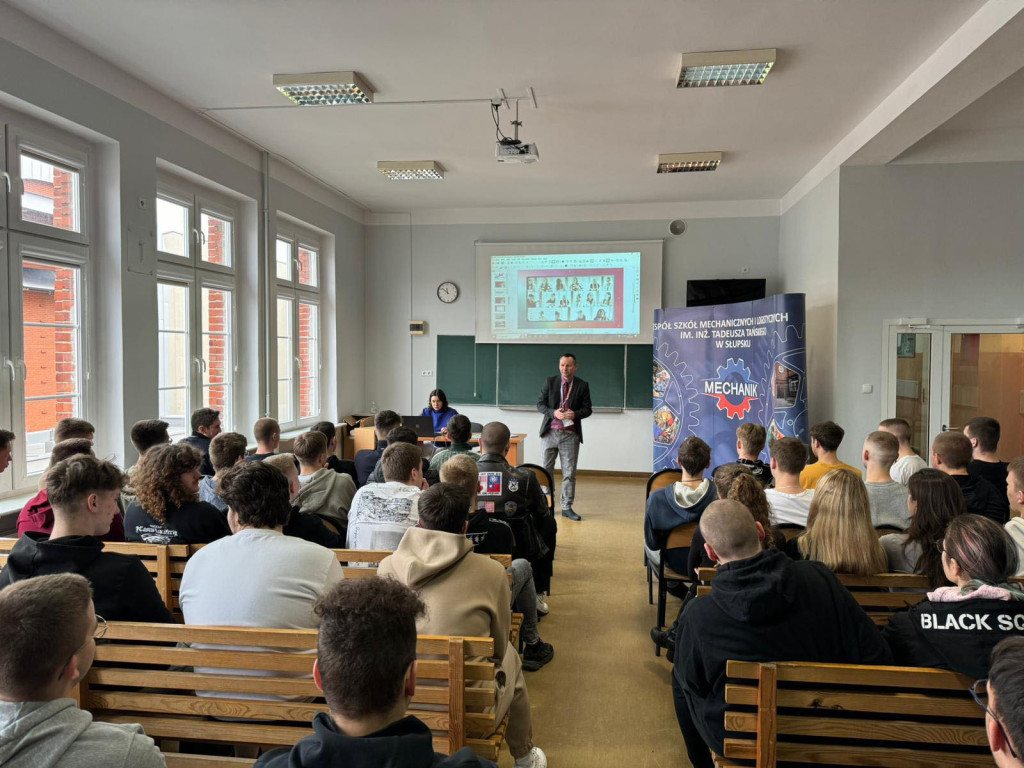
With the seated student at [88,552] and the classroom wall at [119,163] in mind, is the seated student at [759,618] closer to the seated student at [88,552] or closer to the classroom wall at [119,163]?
the seated student at [88,552]

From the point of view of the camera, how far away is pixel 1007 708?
1.02 metres

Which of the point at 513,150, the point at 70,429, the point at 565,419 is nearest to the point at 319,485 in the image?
the point at 70,429

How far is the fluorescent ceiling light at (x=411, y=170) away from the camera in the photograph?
Result: 667 centimetres

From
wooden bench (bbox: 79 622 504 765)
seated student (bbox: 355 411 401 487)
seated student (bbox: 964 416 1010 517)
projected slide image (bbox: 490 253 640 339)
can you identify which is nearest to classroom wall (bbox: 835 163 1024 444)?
seated student (bbox: 964 416 1010 517)

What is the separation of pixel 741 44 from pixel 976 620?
3.64m

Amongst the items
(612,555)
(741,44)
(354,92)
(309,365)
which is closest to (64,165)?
(354,92)

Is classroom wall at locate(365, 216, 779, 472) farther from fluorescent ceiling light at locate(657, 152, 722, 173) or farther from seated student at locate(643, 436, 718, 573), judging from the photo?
seated student at locate(643, 436, 718, 573)

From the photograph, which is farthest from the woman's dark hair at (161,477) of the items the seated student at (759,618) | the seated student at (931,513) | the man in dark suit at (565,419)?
the man in dark suit at (565,419)

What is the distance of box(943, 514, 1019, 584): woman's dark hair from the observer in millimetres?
1679

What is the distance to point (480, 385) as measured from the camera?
8.91 metres

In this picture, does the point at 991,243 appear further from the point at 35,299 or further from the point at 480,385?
the point at 35,299

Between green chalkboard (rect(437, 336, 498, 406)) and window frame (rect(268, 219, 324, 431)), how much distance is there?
1.61 meters

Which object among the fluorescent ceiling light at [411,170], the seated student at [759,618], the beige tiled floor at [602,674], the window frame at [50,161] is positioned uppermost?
the fluorescent ceiling light at [411,170]

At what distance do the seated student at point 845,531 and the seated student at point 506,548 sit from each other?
123 cm
